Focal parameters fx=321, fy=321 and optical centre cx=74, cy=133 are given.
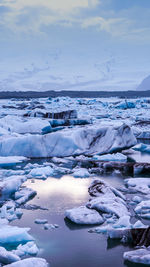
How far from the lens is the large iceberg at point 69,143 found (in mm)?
6711

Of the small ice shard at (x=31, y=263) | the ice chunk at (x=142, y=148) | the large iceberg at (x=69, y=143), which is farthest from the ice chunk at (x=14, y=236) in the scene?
the ice chunk at (x=142, y=148)

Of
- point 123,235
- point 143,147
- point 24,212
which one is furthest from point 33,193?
point 143,147

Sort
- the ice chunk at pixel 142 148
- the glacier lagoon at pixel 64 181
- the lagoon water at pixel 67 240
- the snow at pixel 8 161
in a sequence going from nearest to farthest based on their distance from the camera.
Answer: the lagoon water at pixel 67 240 < the glacier lagoon at pixel 64 181 < the snow at pixel 8 161 < the ice chunk at pixel 142 148

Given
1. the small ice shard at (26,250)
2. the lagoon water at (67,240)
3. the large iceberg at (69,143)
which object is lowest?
the lagoon water at (67,240)

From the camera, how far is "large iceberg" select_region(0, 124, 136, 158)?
6.71 m

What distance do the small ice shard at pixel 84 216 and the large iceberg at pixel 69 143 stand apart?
3489 mm

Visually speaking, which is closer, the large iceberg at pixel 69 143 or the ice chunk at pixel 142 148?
the large iceberg at pixel 69 143

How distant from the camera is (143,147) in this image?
292 inches

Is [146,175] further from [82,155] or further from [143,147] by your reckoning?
[143,147]

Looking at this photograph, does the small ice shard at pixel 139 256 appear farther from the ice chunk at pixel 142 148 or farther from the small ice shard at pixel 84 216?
the ice chunk at pixel 142 148

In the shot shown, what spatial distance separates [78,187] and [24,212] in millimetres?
1165

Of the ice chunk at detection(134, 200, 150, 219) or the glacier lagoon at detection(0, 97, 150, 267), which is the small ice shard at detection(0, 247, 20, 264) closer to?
the glacier lagoon at detection(0, 97, 150, 267)

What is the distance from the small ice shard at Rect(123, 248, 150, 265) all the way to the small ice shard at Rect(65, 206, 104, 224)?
699 mm

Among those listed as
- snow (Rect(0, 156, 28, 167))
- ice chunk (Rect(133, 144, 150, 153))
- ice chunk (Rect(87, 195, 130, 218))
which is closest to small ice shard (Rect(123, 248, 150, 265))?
ice chunk (Rect(87, 195, 130, 218))
